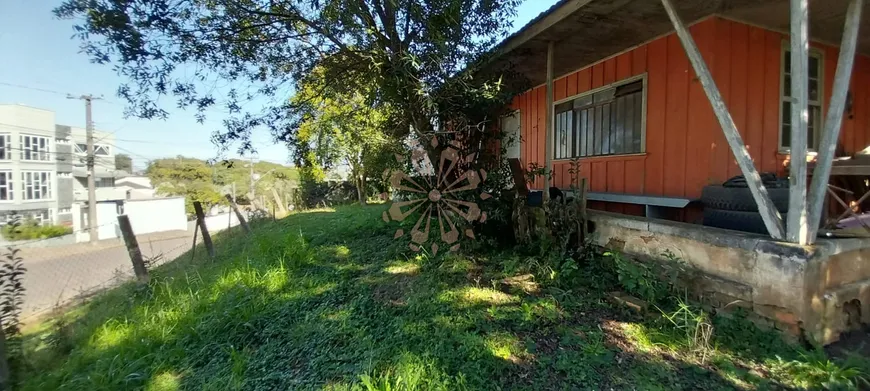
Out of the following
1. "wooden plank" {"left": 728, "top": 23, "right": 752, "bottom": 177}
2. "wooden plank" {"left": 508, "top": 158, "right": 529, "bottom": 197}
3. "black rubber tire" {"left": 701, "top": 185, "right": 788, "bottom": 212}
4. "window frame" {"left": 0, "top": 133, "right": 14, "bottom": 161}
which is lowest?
"black rubber tire" {"left": 701, "top": 185, "right": 788, "bottom": 212}

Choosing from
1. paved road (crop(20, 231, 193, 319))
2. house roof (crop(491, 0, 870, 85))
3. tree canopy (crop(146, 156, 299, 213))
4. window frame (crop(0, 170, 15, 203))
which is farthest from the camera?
tree canopy (crop(146, 156, 299, 213))

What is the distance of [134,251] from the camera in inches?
161

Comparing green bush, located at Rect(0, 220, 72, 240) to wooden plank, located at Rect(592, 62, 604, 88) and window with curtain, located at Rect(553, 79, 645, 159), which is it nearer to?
window with curtain, located at Rect(553, 79, 645, 159)

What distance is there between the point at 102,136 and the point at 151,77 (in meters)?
16.1

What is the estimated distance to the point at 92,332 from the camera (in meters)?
3.19

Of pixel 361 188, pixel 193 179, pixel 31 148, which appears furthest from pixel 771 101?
pixel 193 179

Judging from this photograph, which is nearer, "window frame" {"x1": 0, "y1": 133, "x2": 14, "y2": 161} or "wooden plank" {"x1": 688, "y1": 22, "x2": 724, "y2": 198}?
"wooden plank" {"x1": 688, "y1": 22, "x2": 724, "y2": 198}

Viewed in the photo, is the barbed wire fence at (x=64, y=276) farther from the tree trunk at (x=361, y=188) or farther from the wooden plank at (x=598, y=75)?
the tree trunk at (x=361, y=188)

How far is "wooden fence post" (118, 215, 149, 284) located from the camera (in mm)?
4070

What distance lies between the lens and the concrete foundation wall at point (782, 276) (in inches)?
86.0

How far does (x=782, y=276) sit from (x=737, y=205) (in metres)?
0.95

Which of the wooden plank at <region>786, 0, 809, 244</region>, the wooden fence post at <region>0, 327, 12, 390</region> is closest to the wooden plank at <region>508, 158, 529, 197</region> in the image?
the wooden plank at <region>786, 0, 809, 244</region>

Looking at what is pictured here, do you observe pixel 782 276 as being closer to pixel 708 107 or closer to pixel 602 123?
pixel 708 107

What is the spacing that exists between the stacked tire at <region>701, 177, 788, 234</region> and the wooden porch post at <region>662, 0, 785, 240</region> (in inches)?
13.0
